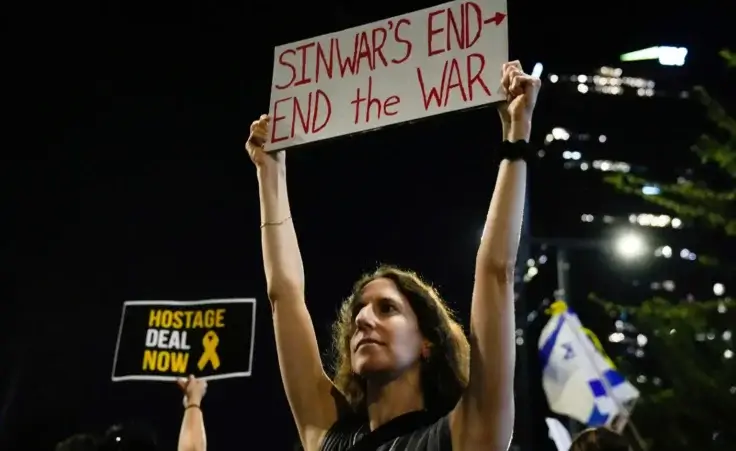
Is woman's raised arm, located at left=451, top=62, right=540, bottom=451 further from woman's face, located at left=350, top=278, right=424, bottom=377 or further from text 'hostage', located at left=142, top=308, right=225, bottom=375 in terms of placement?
text 'hostage', located at left=142, top=308, right=225, bottom=375

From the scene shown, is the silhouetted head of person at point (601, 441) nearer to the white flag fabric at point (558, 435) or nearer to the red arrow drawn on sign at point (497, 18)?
the red arrow drawn on sign at point (497, 18)

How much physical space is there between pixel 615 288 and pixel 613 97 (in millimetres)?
9306

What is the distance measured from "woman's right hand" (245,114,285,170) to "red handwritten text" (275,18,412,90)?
0.15 metres

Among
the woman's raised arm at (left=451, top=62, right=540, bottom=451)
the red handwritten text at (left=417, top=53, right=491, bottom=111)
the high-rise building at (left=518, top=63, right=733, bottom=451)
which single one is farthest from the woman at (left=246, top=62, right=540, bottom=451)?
the high-rise building at (left=518, top=63, right=733, bottom=451)

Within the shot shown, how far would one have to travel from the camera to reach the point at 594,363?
6.49 metres

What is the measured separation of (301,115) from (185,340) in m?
2.54

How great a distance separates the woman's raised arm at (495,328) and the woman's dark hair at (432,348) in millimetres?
296

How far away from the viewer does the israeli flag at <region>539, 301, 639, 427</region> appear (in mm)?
6237

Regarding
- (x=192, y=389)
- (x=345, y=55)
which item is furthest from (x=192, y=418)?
(x=345, y=55)

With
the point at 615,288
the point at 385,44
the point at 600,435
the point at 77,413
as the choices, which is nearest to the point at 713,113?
the point at 600,435

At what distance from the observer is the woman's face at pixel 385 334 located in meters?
2.31

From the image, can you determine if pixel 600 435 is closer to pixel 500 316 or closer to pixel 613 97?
pixel 500 316

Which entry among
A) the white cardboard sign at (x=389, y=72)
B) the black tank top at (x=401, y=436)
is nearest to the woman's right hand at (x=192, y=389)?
the white cardboard sign at (x=389, y=72)

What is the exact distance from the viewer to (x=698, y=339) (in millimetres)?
9992
